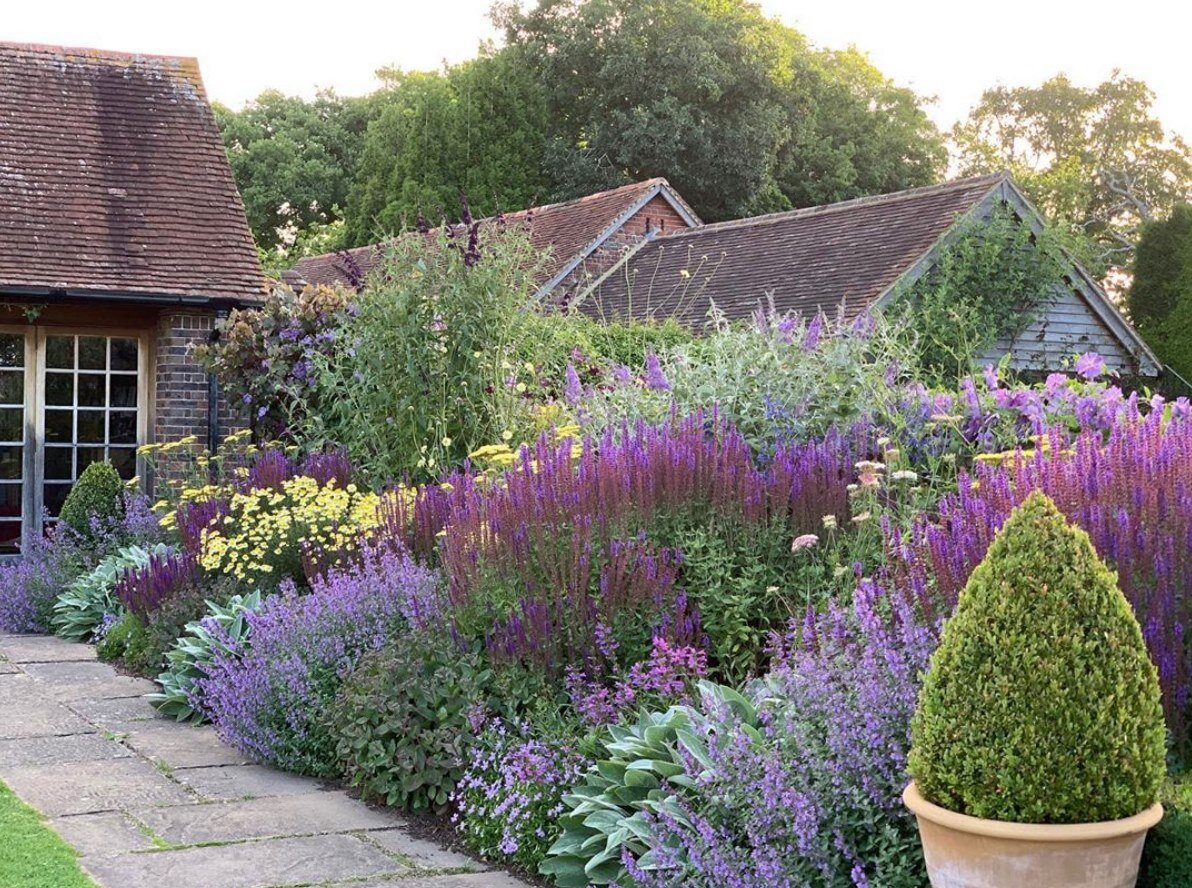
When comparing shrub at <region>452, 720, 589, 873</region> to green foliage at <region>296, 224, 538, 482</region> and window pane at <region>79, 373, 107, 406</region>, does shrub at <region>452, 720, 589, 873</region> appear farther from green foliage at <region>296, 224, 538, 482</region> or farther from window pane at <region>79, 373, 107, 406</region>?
window pane at <region>79, 373, 107, 406</region>

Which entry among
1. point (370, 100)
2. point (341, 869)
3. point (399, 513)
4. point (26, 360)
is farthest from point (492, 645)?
point (370, 100)

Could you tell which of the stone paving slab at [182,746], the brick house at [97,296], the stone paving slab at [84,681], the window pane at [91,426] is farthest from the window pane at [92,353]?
the stone paving slab at [182,746]

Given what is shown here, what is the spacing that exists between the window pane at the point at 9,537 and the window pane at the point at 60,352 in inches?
58.9

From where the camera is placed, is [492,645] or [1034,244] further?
[1034,244]

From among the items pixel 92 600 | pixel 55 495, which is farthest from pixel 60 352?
pixel 92 600

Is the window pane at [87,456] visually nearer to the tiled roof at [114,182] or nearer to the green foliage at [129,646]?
the tiled roof at [114,182]

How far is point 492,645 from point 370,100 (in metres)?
40.4

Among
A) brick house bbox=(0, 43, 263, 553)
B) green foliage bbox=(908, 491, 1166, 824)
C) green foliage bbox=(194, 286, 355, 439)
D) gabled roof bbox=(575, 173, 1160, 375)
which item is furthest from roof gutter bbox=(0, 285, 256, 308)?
green foliage bbox=(908, 491, 1166, 824)

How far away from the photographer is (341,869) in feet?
14.2

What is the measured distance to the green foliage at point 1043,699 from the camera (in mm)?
2945

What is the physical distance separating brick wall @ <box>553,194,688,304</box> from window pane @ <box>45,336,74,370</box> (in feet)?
31.6

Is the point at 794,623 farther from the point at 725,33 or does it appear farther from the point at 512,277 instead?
the point at 725,33

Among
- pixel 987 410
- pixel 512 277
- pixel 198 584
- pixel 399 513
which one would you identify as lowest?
pixel 198 584

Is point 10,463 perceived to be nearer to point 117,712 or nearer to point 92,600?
point 92,600
